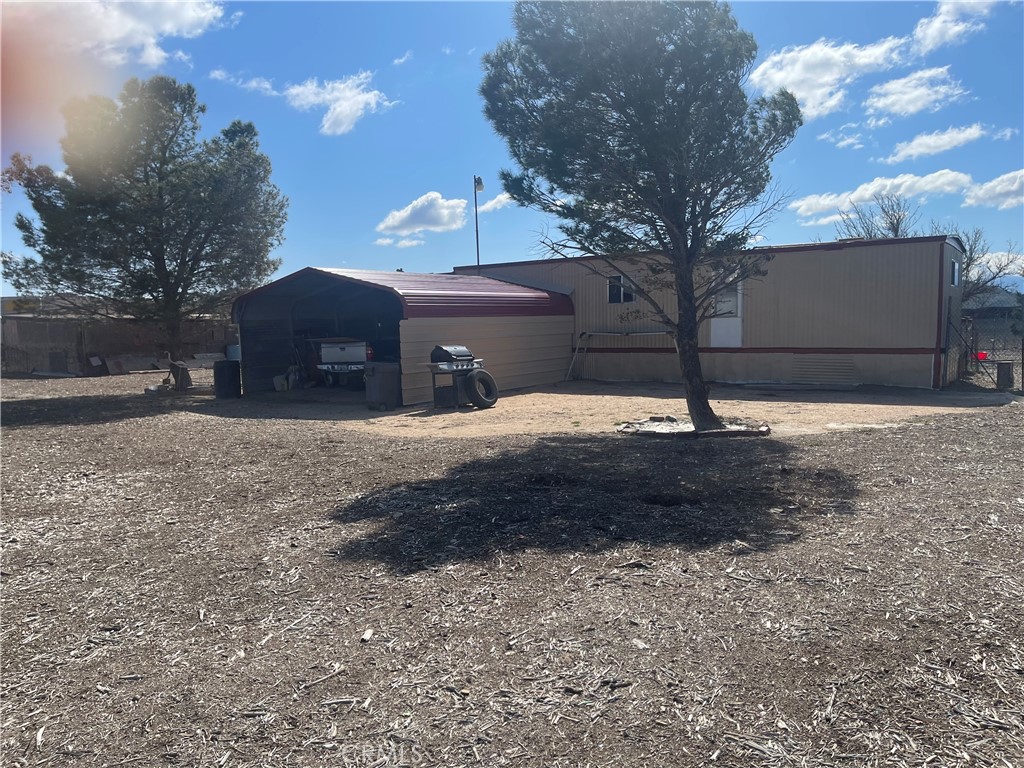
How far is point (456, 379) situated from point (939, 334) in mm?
10839

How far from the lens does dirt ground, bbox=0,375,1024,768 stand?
2797mm

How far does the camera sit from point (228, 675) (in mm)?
3326

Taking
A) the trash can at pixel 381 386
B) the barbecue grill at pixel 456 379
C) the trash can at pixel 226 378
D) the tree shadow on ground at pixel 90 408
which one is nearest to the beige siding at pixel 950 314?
the barbecue grill at pixel 456 379

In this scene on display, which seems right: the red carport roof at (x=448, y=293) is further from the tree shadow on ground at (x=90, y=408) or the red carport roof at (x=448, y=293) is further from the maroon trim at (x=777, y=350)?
the tree shadow on ground at (x=90, y=408)

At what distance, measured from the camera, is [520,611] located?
3930 millimetres

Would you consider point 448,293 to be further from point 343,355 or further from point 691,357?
point 691,357

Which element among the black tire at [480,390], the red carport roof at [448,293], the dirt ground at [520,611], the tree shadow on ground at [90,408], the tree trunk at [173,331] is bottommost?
the dirt ground at [520,611]

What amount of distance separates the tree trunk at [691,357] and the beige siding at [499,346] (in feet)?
21.2

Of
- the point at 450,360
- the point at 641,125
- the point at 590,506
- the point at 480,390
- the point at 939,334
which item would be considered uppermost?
the point at 641,125

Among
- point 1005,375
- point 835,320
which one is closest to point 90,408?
point 835,320

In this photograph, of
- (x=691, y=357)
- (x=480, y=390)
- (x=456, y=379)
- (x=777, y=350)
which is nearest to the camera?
(x=691, y=357)

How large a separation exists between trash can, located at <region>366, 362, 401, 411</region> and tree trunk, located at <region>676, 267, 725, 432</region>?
6490 mm

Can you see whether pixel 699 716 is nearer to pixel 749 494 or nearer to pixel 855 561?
pixel 855 561

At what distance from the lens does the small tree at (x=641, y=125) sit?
30.5ft
